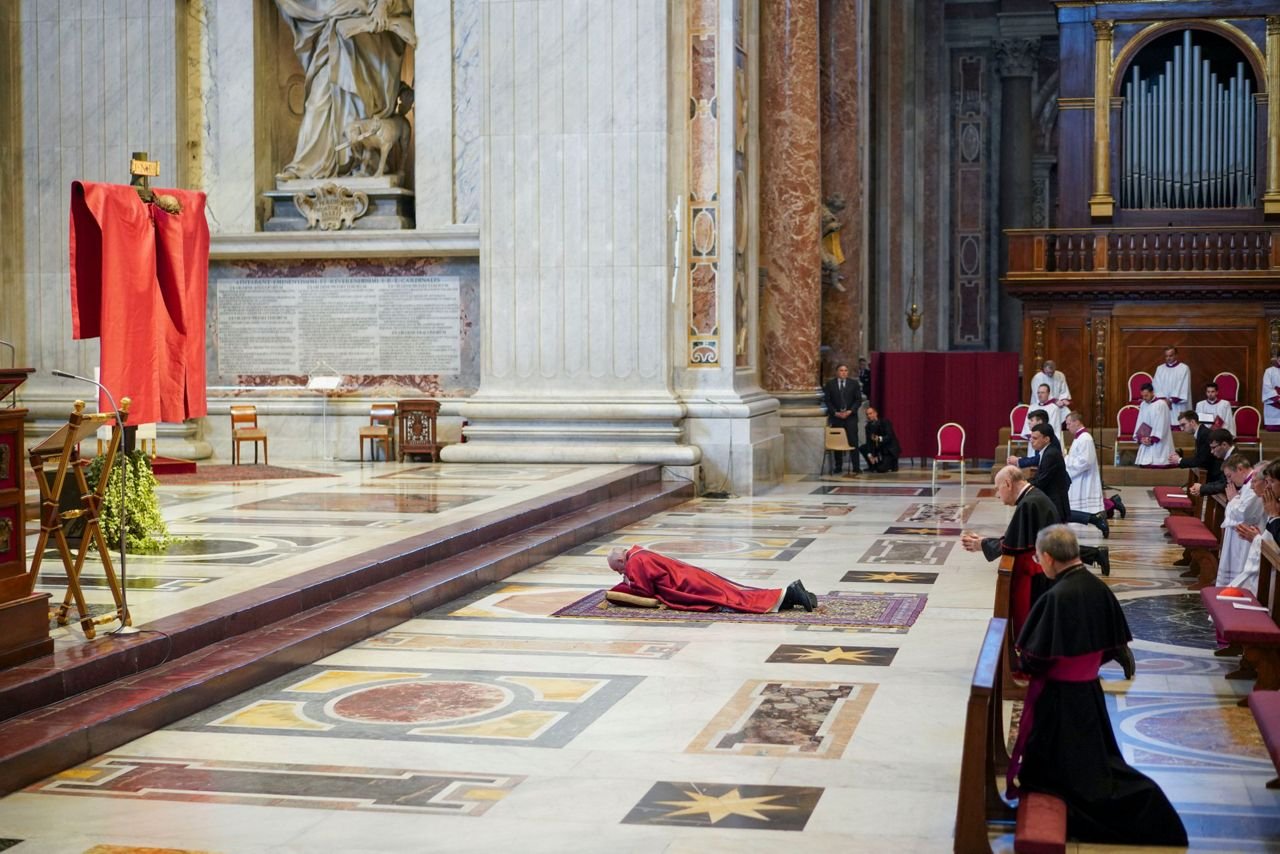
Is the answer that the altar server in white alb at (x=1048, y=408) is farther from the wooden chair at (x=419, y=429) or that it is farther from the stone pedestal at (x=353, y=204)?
the stone pedestal at (x=353, y=204)

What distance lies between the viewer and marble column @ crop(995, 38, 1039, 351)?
2958 cm

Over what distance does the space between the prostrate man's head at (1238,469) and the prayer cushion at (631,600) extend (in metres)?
3.36

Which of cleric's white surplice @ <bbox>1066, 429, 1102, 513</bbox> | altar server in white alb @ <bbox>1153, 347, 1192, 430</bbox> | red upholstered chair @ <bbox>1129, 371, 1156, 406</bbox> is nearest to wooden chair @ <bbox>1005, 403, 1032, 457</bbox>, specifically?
altar server in white alb @ <bbox>1153, 347, 1192, 430</bbox>

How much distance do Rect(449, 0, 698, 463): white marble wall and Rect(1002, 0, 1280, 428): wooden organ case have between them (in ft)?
24.1

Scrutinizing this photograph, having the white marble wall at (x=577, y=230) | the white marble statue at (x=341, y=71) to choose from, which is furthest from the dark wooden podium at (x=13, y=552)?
the white marble statue at (x=341, y=71)

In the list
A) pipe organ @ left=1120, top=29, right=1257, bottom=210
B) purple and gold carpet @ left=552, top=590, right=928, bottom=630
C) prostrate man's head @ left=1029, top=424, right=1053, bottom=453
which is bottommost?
purple and gold carpet @ left=552, top=590, right=928, bottom=630

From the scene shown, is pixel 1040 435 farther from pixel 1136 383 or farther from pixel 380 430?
pixel 1136 383

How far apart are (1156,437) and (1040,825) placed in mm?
13756

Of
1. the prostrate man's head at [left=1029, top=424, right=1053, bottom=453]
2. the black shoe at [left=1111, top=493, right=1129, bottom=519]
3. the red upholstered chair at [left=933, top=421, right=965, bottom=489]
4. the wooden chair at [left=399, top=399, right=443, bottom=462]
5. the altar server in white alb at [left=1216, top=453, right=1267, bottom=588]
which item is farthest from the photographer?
A: the red upholstered chair at [left=933, top=421, right=965, bottom=489]

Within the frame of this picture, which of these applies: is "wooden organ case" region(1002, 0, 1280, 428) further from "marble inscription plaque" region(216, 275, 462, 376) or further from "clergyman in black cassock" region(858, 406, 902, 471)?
"marble inscription plaque" region(216, 275, 462, 376)

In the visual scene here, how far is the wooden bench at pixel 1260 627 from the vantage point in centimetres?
690

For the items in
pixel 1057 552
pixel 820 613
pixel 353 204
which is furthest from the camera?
pixel 353 204

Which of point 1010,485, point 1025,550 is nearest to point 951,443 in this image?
point 1010,485

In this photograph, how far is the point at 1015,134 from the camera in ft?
98.2
